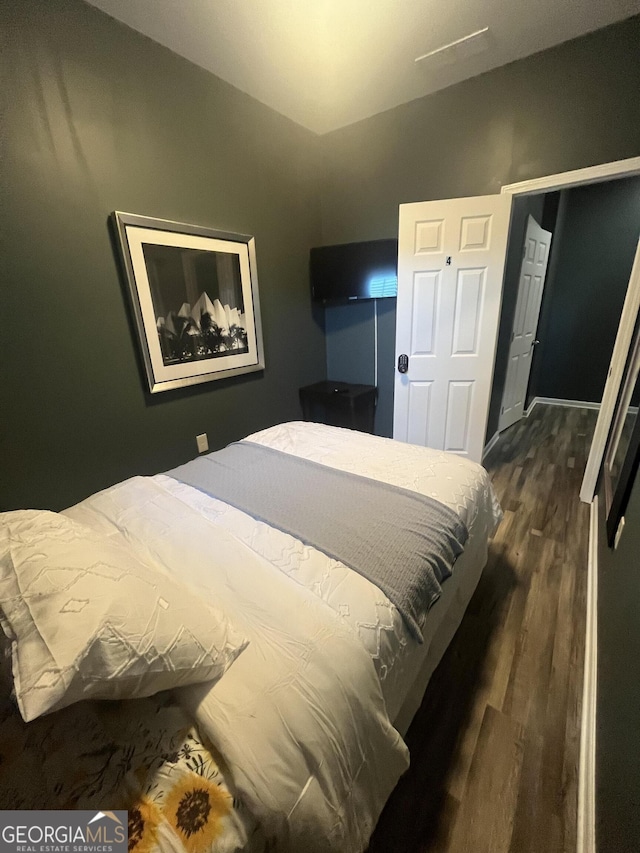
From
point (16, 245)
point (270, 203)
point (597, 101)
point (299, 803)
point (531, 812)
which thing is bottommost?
point (531, 812)

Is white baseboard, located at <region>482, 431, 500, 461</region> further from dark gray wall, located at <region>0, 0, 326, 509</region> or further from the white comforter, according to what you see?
the white comforter

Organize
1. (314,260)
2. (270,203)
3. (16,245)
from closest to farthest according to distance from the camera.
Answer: (16,245)
(270,203)
(314,260)

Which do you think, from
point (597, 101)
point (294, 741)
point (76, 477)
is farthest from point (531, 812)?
point (597, 101)

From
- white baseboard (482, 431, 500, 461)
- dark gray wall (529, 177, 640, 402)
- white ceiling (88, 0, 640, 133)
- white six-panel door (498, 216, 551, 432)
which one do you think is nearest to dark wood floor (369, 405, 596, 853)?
white baseboard (482, 431, 500, 461)

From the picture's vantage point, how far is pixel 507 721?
1255mm

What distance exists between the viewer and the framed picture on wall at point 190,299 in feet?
6.63

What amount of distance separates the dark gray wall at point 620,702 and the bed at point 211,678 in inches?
19.4

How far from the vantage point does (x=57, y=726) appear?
0.64 metres

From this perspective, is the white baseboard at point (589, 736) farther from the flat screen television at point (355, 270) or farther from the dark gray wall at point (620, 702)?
the flat screen television at point (355, 270)

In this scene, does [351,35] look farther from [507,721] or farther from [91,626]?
[507,721]

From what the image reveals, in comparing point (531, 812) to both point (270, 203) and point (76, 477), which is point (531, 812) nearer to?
point (76, 477)

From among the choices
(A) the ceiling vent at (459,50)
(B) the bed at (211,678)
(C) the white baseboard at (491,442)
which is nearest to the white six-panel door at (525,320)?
(C) the white baseboard at (491,442)

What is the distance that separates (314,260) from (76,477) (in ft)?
8.55

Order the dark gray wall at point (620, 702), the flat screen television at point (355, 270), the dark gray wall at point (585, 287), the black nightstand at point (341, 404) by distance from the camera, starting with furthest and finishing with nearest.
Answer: the dark gray wall at point (585, 287) < the black nightstand at point (341, 404) < the flat screen television at point (355, 270) < the dark gray wall at point (620, 702)
